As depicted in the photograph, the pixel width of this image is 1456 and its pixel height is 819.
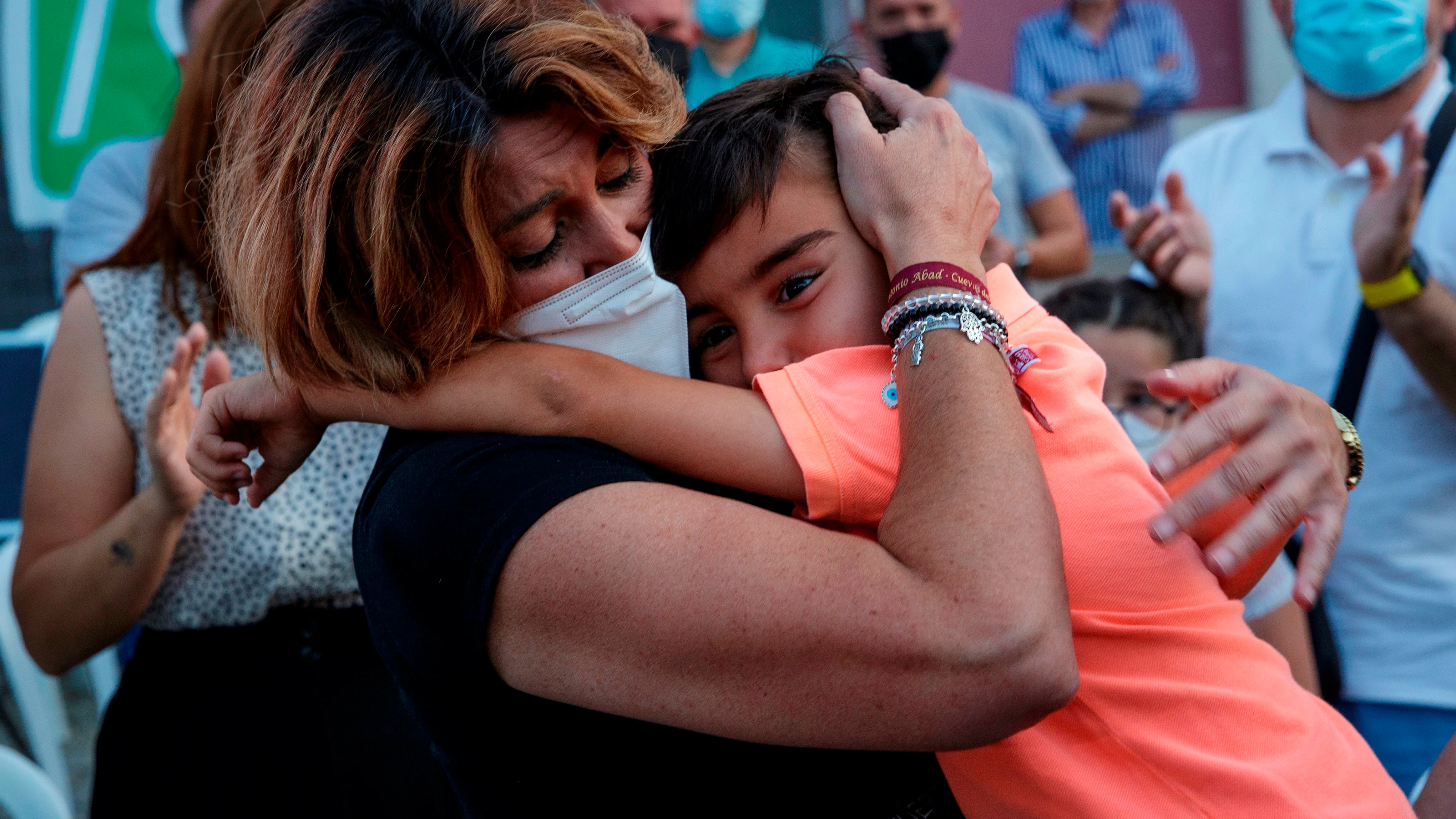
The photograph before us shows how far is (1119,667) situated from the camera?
4.29 ft

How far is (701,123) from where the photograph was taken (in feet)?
5.32

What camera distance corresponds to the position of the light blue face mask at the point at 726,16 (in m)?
4.21

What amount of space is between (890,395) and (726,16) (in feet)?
10.5

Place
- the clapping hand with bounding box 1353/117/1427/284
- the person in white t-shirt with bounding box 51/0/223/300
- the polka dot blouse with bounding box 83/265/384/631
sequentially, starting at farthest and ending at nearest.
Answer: the person in white t-shirt with bounding box 51/0/223/300
the clapping hand with bounding box 1353/117/1427/284
the polka dot blouse with bounding box 83/265/384/631

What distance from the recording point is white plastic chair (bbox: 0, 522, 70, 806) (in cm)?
276

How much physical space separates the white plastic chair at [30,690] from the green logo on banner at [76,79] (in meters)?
2.95

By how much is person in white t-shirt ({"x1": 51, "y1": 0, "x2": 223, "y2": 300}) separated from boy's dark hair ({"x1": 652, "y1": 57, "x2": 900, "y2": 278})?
90.5 inches

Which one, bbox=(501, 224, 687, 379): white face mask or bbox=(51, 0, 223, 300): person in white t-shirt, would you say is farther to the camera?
bbox=(51, 0, 223, 300): person in white t-shirt

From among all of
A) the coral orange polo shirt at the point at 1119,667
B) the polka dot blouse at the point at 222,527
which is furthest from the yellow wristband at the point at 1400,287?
the polka dot blouse at the point at 222,527

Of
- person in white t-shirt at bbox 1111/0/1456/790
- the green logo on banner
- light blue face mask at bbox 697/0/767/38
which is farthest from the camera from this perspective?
the green logo on banner

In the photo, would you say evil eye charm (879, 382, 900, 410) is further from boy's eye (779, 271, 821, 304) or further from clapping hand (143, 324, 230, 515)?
clapping hand (143, 324, 230, 515)

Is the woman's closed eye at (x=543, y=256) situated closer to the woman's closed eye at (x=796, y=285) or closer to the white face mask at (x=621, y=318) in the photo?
the white face mask at (x=621, y=318)

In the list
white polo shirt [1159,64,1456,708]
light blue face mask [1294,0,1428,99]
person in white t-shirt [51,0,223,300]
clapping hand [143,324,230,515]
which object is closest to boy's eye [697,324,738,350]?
clapping hand [143,324,230,515]

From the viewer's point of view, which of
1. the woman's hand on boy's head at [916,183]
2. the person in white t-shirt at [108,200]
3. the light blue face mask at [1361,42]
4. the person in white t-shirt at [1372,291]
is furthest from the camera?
the person in white t-shirt at [108,200]
